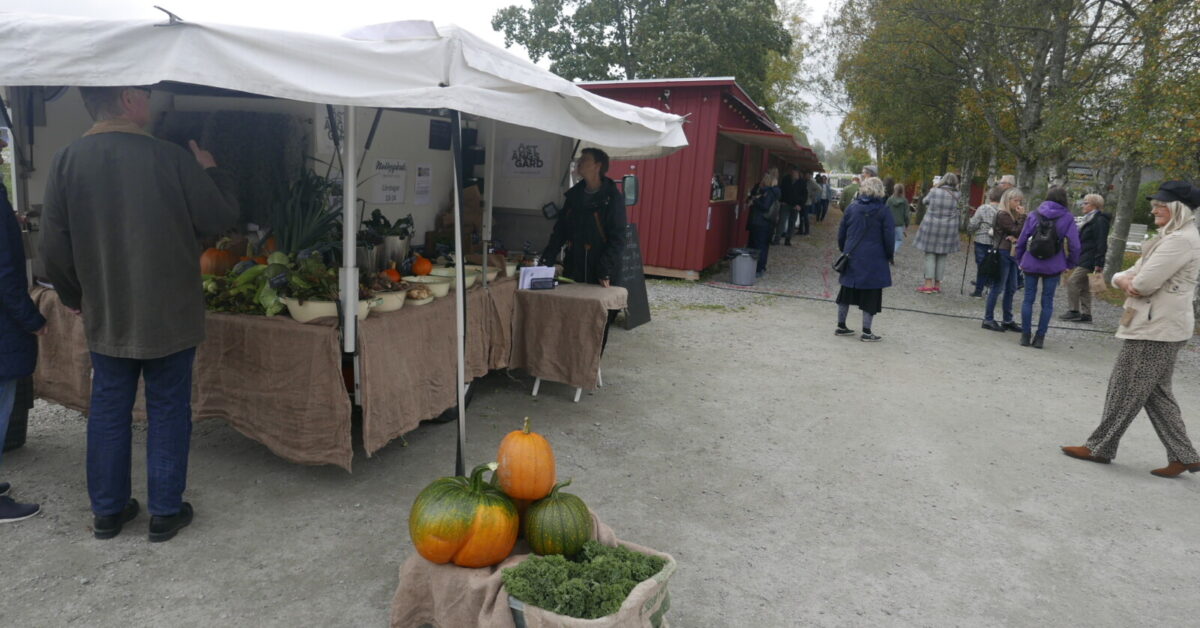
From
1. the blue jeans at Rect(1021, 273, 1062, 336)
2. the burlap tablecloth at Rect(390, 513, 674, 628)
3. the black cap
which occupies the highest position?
the black cap

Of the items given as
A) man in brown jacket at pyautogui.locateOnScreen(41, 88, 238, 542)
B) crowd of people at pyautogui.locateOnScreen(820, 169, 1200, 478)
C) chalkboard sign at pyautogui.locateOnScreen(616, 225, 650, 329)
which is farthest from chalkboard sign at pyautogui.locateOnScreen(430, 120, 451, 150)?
crowd of people at pyautogui.locateOnScreen(820, 169, 1200, 478)

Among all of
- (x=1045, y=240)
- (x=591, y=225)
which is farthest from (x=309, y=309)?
Result: (x=1045, y=240)

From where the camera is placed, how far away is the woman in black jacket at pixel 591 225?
5.79 meters

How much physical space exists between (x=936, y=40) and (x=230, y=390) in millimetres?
19778

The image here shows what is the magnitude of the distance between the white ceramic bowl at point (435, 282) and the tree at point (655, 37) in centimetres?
2165

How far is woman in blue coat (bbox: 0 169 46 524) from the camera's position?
9.95ft

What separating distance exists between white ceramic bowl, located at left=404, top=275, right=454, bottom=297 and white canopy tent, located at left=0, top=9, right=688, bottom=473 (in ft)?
4.06

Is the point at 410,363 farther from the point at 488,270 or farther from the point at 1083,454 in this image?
the point at 1083,454

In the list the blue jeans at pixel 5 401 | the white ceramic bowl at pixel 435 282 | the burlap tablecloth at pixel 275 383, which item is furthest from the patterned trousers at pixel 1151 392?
the blue jeans at pixel 5 401

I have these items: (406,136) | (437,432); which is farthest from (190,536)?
(406,136)

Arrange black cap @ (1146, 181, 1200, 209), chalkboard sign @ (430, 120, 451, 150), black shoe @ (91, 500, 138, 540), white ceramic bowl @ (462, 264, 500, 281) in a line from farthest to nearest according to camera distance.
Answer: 1. chalkboard sign @ (430, 120, 451, 150)
2. white ceramic bowl @ (462, 264, 500, 281)
3. black cap @ (1146, 181, 1200, 209)
4. black shoe @ (91, 500, 138, 540)

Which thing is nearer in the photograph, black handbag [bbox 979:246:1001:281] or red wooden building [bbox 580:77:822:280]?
black handbag [bbox 979:246:1001:281]

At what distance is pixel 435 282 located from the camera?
458cm

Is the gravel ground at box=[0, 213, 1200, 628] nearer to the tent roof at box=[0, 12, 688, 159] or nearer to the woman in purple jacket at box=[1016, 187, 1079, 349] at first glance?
the woman in purple jacket at box=[1016, 187, 1079, 349]
